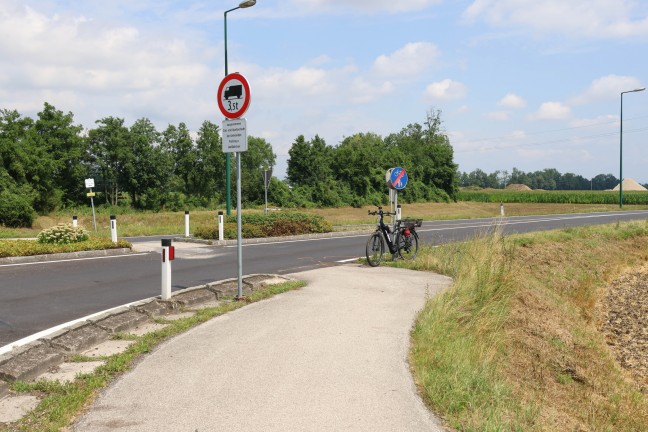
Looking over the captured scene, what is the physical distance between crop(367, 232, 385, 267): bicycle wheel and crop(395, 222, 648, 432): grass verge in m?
0.80

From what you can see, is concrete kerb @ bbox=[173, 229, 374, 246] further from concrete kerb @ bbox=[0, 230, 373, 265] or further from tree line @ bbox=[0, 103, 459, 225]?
tree line @ bbox=[0, 103, 459, 225]

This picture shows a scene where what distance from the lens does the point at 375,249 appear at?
40.6ft

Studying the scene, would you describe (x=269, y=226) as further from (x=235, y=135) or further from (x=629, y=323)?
(x=235, y=135)

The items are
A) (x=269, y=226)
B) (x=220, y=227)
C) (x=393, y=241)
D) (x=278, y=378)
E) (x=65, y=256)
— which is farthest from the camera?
(x=269, y=226)

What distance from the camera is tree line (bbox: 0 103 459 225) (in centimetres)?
4684

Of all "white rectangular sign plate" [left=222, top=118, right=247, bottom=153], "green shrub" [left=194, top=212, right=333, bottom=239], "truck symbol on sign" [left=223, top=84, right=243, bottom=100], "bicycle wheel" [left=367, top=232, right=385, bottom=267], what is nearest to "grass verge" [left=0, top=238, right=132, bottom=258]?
"green shrub" [left=194, top=212, right=333, bottom=239]

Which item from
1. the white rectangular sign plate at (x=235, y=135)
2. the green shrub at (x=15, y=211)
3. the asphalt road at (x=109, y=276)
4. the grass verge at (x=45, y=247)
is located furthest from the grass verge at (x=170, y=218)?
the white rectangular sign plate at (x=235, y=135)

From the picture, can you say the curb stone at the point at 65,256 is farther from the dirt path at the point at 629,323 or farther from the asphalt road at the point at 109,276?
the dirt path at the point at 629,323

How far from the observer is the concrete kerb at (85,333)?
16.2 feet

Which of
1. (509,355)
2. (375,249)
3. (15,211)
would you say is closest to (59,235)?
(375,249)

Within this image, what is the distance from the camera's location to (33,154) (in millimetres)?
45719

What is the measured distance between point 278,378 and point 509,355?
4070 mm

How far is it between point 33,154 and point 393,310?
4552 centimetres

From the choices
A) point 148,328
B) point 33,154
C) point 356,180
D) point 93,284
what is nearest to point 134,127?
point 33,154
